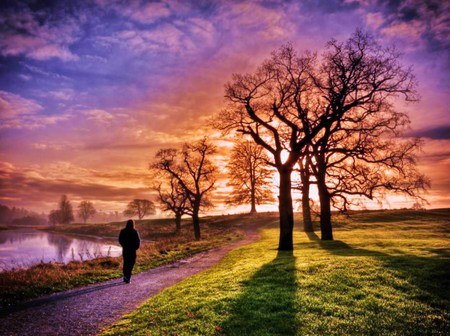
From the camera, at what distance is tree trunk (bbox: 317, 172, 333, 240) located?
26016mm

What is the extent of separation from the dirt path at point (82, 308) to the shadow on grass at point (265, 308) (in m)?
3.88

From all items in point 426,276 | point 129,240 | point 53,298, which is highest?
point 129,240

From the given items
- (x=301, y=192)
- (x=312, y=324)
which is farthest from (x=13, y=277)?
(x=301, y=192)

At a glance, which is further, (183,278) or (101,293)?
(183,278)

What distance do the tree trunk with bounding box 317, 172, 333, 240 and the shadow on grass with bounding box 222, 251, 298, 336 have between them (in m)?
16.0

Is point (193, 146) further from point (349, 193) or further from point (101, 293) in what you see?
point (101, 293)

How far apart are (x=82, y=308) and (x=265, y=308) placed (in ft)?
20.9

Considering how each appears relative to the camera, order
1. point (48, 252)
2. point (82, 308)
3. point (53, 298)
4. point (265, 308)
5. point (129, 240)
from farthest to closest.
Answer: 1. point (48, 252)
2. point (129, 240)
3. point (53, 298)
4. point (82, 308)
5. point (265, 308)

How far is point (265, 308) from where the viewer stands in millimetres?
8141

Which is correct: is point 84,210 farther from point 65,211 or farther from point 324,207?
point 324,207

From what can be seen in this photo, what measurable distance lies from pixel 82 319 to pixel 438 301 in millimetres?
10572

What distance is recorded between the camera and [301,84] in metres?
21.2

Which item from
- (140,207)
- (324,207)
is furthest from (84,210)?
(324,207)

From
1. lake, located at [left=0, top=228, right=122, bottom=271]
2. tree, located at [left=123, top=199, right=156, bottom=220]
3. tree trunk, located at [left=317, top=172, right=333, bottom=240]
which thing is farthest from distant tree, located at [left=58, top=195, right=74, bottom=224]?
tree trunk, located at [left=317, top=172, right=333, bottom=240]
